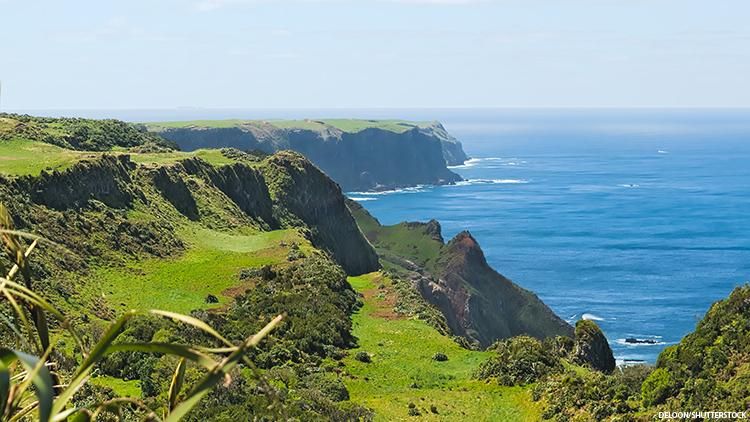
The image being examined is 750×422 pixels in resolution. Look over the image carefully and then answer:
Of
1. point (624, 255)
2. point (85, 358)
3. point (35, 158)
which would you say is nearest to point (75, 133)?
point (35, 158)

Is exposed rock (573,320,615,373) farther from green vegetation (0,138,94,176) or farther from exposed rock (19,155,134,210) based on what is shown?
green vegetation (0,138,94,176)

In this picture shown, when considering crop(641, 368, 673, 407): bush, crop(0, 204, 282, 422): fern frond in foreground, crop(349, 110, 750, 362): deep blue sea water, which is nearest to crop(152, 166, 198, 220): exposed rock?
crop(641, 368, 673, 407): bush

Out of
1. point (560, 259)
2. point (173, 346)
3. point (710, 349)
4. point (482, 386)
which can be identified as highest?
point (173, 346)

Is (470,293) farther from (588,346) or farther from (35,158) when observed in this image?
(35,158)

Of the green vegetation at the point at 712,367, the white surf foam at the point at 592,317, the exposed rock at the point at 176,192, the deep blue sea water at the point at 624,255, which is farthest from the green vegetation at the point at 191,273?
the white surf foam at the point at 592,317

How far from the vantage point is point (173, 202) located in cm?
6606

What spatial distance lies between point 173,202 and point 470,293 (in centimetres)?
3696

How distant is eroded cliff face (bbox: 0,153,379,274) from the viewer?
48.7 m

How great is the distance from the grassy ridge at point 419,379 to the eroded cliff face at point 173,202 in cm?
1699

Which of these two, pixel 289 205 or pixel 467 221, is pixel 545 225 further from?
pixel 289 205

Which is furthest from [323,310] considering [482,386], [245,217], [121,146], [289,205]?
[121,146]

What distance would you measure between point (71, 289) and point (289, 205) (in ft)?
148

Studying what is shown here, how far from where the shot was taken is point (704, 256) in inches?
5192

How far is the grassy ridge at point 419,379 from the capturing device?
30.0 metres
